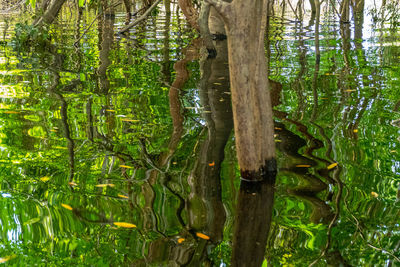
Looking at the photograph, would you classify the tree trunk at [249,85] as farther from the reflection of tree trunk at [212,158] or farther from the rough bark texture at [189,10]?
the rough bark texture at [189,10]

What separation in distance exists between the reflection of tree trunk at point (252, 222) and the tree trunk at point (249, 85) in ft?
0.47

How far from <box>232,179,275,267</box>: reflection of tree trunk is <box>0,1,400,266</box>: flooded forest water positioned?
0.06 feet

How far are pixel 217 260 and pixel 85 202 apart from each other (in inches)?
51.6

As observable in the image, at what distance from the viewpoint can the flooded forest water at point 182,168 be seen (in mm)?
3609

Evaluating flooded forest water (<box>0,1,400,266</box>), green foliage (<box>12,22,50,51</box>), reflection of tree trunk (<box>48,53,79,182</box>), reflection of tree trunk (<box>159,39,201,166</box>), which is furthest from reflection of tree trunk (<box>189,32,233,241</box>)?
green foliage (<box>12,22,50,51</box>)

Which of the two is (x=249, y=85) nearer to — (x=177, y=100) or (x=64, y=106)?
(x=177, y=100)

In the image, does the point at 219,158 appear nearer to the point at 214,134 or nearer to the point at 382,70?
the point at 214,134

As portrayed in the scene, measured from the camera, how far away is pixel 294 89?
830 centimetres

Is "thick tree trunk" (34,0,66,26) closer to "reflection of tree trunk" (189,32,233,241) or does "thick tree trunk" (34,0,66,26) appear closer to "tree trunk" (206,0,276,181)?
"reflection of tree trunk" (189,32,233,241)

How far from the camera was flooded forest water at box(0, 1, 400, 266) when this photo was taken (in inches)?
142

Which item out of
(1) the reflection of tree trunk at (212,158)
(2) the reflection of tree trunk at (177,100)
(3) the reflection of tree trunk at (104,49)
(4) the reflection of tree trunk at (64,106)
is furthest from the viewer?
(3) the reflection of tree trunk at (104,49)

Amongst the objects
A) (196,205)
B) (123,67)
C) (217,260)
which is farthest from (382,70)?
(217,260)

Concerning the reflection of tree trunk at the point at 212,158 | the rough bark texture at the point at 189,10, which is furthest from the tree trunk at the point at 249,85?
the rough bark texture at the point at 189,10

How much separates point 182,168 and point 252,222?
1211mm
